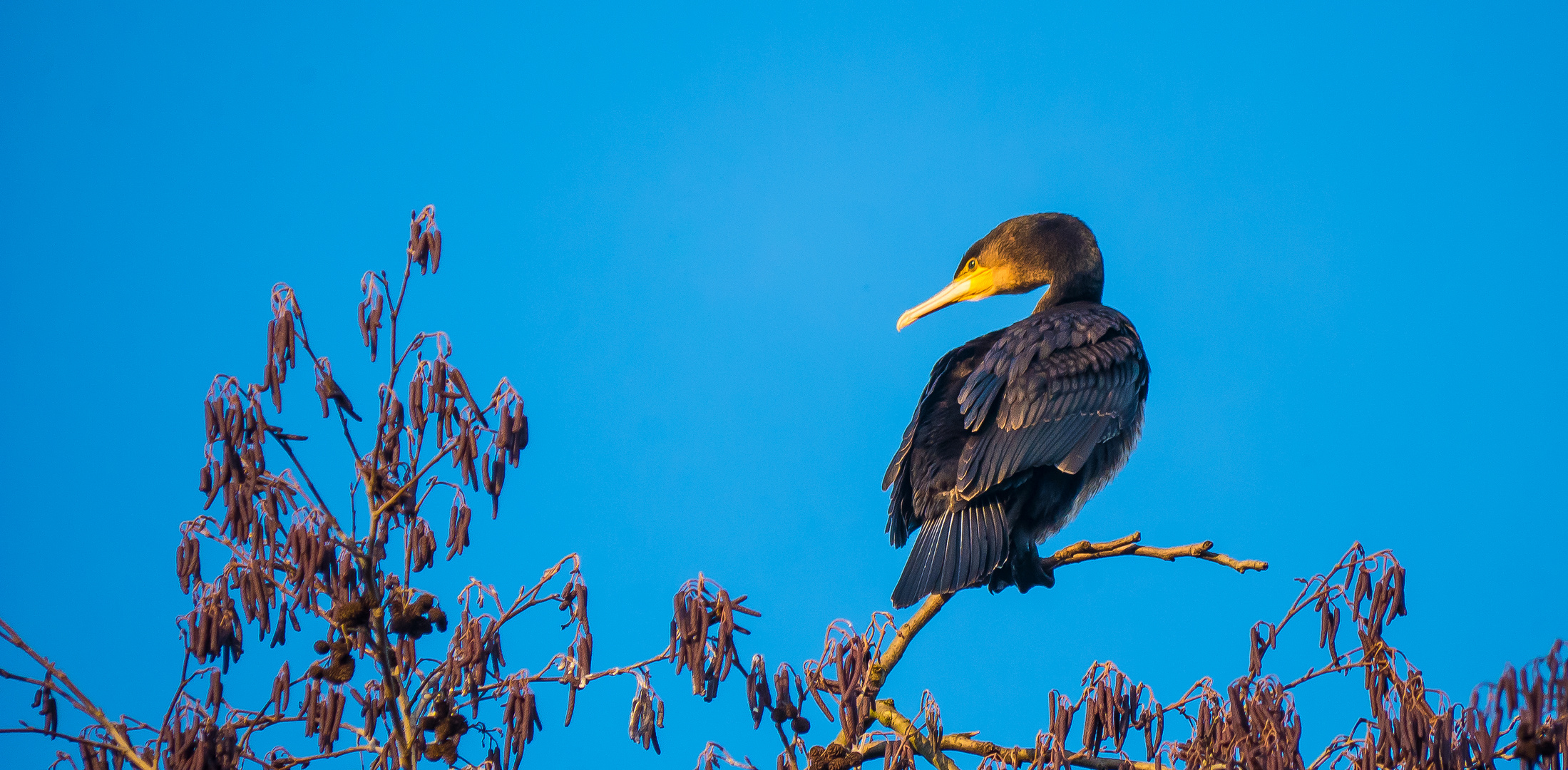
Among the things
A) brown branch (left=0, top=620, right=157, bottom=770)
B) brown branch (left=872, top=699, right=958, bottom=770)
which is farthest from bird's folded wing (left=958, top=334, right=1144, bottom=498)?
brown branch (left=0, top=620, right=157, bottom=770)

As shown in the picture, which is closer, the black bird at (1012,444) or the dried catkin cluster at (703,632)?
the dried catkin cluster at (703,632)

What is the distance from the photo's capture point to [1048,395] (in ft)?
17.0

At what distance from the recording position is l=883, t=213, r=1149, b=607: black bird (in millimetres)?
4664

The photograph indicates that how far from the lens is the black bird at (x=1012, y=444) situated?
466cm

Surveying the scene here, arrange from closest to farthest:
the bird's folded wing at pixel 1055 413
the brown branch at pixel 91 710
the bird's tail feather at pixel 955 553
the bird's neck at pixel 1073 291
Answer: the brown branch at pixel 91 710, the bird's tail feather at pixel 955 553, the bird's folded wing at pixel 1055 413, the bird's neck at pixel 1073 291

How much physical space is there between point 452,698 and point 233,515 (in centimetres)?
59

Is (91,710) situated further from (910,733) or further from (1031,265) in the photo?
(1031,265)

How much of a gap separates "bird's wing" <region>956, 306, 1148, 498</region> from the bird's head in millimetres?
866

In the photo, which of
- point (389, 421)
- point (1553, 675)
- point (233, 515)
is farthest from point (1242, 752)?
point (233, 515)

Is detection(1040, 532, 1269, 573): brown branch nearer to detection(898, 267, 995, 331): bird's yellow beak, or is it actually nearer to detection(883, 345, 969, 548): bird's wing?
detection(883, 345, 969, 548): bird's wing

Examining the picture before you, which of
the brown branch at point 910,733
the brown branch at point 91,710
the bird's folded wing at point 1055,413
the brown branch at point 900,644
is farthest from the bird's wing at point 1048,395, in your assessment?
the brown branch at point 91,710

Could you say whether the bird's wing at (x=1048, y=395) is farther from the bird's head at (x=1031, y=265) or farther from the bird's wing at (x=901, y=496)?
the bird's head at (x=1031, y=265)

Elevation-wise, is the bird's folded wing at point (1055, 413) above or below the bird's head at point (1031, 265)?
below

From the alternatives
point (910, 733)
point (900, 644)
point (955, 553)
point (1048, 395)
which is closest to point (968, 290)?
point (1048, 395)
